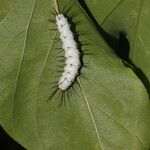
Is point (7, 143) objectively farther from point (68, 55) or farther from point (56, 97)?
point (68, 55)

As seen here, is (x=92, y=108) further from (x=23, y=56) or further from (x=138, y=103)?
(x=23, y=56)

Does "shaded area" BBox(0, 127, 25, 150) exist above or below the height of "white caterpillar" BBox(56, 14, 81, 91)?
below

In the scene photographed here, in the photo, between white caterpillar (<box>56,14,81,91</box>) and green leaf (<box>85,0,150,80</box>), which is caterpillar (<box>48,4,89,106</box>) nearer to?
white caterpillar (<box>56,14,81,91</box>)

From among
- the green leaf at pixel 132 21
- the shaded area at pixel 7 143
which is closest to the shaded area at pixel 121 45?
the green leaf at pixel 132 21

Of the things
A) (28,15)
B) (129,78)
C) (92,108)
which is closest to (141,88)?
(129,78)

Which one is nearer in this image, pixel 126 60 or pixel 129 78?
pixel 129 78

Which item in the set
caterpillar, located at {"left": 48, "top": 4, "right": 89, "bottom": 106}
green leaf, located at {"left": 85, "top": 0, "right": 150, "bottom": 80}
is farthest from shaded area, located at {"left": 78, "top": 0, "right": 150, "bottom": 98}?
caterpillar, located at {"left": 48, "top": 4, "right": 89, "bottom": 106}

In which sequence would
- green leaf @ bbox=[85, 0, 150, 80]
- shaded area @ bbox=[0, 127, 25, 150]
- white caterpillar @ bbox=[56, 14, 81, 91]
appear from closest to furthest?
white caterpillar @ bbox=[56, 14, 81, 91], green leaf @ bbox=[85, 0, 150, 80], shaded area @ bbox=[0, 127, 25, 150]
